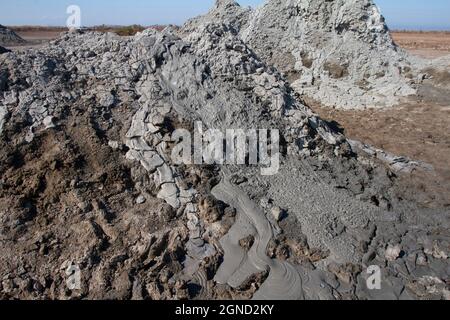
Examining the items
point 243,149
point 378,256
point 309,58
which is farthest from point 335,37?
point 378,256

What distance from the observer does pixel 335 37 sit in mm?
11383

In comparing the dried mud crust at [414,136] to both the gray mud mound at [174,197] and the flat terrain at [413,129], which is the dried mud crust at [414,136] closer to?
the flat terrain at [413,129]

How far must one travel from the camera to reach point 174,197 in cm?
477

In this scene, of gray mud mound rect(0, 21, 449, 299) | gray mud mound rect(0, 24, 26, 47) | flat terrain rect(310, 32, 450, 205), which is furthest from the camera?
gray mud mound rect(0, 24, 26, 47)

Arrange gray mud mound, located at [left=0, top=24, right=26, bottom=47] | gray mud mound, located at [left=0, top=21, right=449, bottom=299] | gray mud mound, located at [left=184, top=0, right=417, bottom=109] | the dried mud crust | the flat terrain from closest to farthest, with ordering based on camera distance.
→ gray mud mound, located at [left=0, top=21, right=449, bottom=299] < the dried mud crust < the flat terrain < gray mud mound, located at [left=184, top=0, right=417, bottom=109] < gray mud mound, located at [left=0, top=24, right=26, bottom=47]

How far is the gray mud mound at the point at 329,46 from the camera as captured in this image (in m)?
11.1

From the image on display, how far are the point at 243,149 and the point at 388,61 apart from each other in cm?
775

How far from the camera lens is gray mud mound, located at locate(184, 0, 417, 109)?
11086mm

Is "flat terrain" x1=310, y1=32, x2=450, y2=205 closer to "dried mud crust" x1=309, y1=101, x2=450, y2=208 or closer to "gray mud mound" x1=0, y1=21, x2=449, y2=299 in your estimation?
"dried mud crust" x1=309, y1=101, x2=450, y2=208

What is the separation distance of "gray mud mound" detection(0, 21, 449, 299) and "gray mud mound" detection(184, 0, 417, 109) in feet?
18.0

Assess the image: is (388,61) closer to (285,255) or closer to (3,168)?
(285,255)

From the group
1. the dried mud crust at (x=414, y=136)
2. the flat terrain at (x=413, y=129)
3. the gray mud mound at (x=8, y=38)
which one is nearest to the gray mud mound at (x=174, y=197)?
the dried mud crust at (x=414, y=136)

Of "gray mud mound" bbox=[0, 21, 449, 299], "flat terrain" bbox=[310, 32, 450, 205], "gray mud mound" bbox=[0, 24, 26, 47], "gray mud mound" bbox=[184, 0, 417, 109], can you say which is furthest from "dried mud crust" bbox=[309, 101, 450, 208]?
"gray mud mound" bbox=[0, 24, 26, 47]

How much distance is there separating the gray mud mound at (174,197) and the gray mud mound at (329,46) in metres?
5.50
